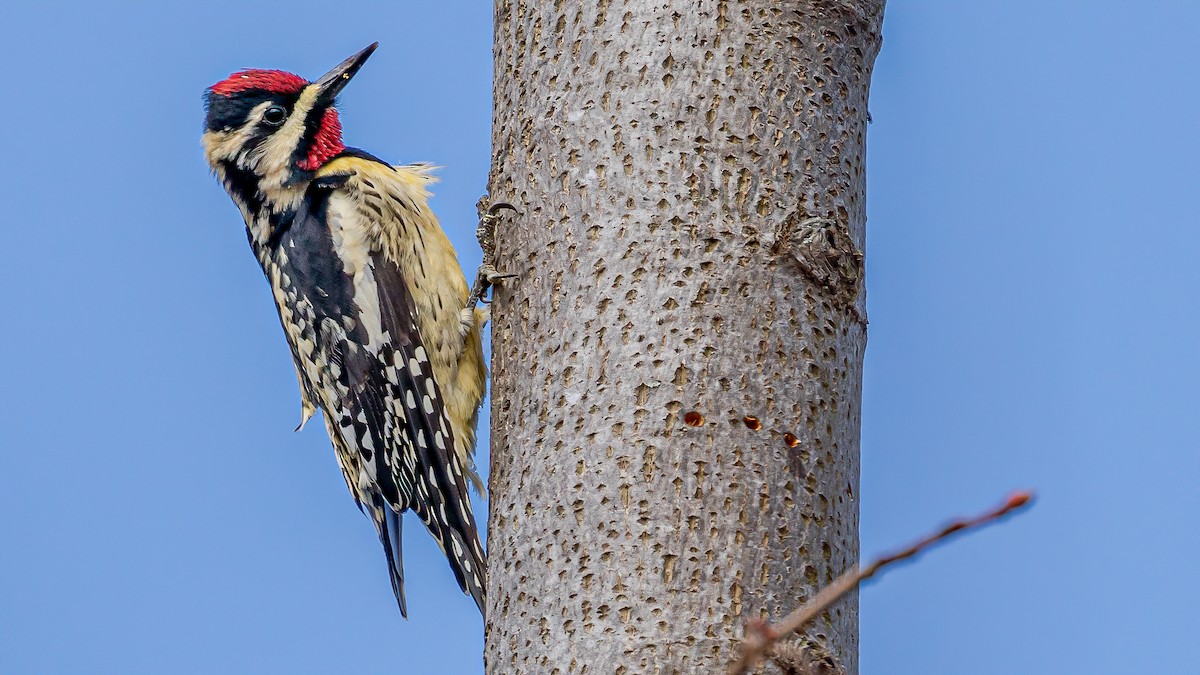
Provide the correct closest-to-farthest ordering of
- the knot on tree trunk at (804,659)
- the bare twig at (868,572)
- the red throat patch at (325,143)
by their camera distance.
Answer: the bare twig at (868,572) < the knot on tree trunk at (804,659) < the red throat patch at (325,143)

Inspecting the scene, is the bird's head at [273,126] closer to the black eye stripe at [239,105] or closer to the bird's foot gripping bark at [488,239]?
the black eye stripe at [239,105]

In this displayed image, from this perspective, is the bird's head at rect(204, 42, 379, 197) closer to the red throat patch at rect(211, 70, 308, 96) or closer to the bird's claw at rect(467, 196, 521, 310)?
the red throat patch at rect(211, 70, 308, 96)

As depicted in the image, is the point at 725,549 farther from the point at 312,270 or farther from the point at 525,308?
the point at 312,270

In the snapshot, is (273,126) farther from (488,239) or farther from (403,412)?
(488,239)

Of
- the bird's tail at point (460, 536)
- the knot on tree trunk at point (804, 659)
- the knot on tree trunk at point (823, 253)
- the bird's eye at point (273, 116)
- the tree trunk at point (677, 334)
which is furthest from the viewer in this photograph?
the bird's eye at point (273, 116)

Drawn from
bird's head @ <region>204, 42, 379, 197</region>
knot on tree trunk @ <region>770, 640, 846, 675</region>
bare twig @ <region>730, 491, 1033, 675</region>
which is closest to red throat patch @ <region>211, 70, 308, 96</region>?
bird's head @ <region>204, 42, 379, 197</region>

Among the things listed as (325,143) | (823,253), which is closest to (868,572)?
(823,253)

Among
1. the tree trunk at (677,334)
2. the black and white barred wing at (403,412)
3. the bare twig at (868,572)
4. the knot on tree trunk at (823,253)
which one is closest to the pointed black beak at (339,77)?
the black and white barred wing at (403,412)
